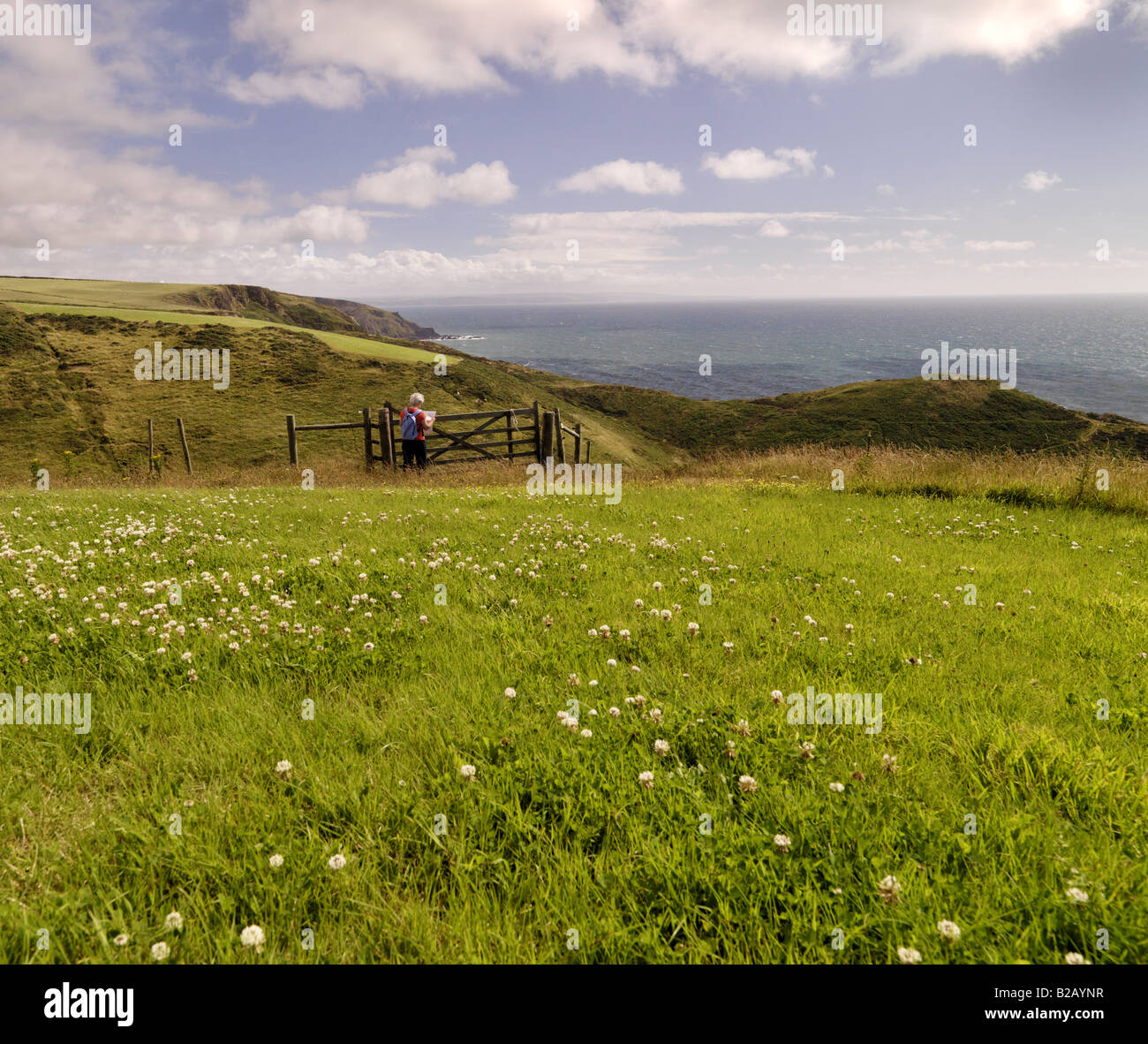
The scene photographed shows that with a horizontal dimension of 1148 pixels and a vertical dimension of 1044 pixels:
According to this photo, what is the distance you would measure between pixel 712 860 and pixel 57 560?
348 inches

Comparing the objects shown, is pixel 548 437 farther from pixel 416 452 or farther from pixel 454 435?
pixel 416 452

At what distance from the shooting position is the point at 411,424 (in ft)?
65.4

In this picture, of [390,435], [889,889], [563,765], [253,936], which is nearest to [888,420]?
[390,435]

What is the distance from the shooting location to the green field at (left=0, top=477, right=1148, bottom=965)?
275cm

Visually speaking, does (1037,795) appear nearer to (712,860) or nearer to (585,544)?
(712,860)

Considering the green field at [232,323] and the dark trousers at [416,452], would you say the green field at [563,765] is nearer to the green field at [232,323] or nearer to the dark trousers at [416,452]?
the dark trousers at [416,452]

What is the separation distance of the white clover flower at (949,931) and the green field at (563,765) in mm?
66

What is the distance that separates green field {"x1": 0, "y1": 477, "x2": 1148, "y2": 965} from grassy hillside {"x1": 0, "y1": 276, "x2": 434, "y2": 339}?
298ft

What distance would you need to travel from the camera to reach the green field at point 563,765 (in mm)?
2750

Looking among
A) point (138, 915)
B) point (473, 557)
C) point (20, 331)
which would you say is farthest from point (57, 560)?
→ point (20, 331)

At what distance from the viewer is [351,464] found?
76.8 feet

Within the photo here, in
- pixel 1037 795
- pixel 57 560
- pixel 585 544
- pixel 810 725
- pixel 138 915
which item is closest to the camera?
pixel 138 915
